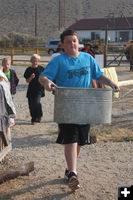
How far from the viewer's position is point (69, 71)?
4.57 metres

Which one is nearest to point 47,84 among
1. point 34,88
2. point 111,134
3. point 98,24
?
point 111,134

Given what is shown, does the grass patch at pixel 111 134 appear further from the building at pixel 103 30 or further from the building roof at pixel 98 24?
the building roof at pixel 98 24

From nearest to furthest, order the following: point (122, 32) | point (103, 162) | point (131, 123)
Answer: point (103, 162) < point (131, 123) < point (122, 32)

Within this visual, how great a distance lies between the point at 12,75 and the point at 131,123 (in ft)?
8.06

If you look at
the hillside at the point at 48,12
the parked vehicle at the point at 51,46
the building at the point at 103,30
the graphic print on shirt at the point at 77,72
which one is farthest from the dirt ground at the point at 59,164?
the hillside at the point at 48,12

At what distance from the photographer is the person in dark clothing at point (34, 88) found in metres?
8.71

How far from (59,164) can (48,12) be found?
105 metres

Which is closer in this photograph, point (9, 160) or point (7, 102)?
point (7, 102)

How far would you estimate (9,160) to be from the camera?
19.3ft

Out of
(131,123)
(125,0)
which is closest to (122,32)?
(125,0)

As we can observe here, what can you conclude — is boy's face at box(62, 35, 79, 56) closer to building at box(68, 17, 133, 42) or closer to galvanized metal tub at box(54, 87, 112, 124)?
galvanized metal tub at box(54, 87, 112, 124)

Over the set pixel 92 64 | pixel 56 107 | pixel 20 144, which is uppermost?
pixel 92 64

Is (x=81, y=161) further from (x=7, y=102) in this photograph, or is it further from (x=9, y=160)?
(x=7, y=102)

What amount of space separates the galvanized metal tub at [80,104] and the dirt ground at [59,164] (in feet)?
2.53
